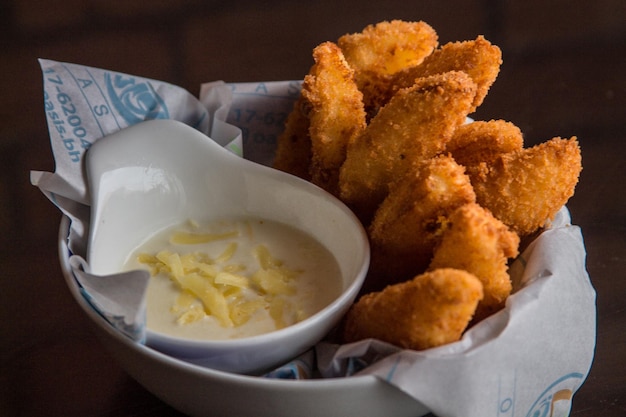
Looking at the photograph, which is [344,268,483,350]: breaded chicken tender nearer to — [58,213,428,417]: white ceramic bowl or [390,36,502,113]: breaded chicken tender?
[58,213,428,417]: white ceramic bowl

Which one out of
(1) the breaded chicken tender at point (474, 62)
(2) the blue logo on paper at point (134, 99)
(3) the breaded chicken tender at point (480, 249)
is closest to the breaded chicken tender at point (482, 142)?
(1) the breaded chicken tender at point (474, 62)

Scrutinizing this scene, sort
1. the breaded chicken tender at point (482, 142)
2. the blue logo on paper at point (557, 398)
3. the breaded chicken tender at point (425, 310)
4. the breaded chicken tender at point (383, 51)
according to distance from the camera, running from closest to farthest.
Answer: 1. the breaded chicken tender at point (425, 310)
2. the blue logo on paper at point (557, 398)
3. the breaded chicken tender at point (482, 142)
4. the breaded chicken tender at point (383, 51)

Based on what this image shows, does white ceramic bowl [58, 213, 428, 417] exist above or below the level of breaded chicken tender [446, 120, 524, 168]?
below

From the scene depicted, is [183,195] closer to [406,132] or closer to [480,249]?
[406,132]

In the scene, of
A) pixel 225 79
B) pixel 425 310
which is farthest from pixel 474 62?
pixel 225 79

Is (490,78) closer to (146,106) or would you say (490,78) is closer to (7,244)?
(146,106)

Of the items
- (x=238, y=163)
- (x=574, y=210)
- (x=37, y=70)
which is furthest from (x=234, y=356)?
(x=37, y=70)

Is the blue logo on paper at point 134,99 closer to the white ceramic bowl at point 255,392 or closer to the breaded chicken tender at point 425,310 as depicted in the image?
the white ceramic bowl at point 255,392

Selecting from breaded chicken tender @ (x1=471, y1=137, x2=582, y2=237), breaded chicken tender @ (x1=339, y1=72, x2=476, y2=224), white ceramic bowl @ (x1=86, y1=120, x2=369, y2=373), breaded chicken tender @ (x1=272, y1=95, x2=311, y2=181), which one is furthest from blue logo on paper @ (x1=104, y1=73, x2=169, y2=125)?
breaded chicken tender @ (x1=471, y1=137, x2=582, y2=237)
